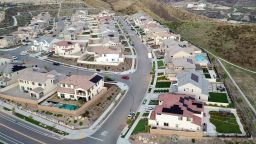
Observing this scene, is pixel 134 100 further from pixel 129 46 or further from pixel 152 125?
pixel 129 46

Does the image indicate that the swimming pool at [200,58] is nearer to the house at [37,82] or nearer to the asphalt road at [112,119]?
the asphalt road at [112,119]

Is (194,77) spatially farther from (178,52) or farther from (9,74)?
(9,74)

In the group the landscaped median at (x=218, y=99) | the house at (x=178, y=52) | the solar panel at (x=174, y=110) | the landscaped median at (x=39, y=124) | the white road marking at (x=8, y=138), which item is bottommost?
the white road marking at (x=8, y=138)

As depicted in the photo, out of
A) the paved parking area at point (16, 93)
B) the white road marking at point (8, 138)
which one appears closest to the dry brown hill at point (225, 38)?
the paved parking area at point (16, 93)

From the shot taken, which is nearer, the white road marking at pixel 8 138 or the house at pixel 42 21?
the white road marking at pixel 8 138

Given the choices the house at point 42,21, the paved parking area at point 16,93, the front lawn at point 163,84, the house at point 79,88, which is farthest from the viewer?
the house at point 42,21

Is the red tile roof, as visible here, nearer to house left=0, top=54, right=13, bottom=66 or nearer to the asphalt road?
the asphalt road

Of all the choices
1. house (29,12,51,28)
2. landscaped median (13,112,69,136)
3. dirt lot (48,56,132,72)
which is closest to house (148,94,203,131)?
landscaped median (13,112,69,136)

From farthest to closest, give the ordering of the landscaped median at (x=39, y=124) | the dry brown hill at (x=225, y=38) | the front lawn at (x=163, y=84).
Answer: the dry brown hill at (x=225, y=38)
the front lawn at (x=163, y=84)
the landscaped median at (x=39, y=124)
